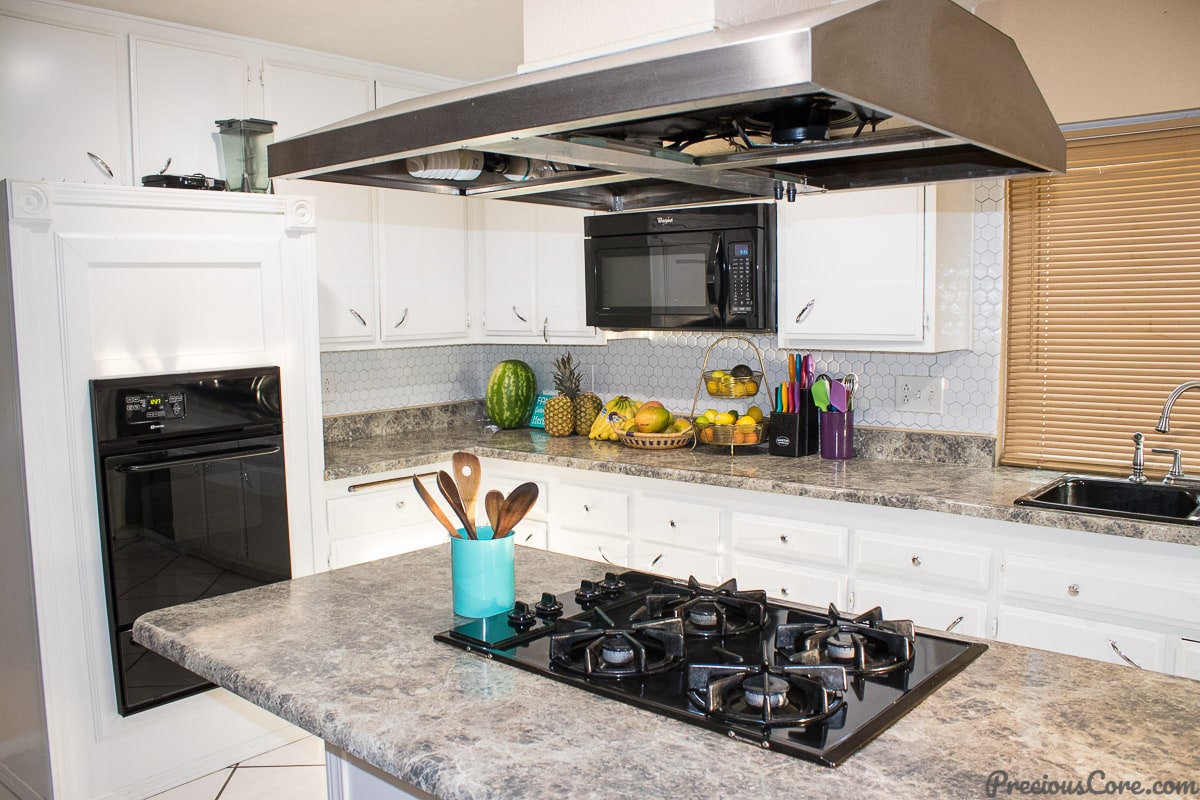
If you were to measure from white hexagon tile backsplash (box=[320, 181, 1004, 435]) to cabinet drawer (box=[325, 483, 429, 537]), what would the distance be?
613 mm

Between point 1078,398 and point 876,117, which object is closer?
point 876,117

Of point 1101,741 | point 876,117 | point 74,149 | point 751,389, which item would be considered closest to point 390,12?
point 74,149

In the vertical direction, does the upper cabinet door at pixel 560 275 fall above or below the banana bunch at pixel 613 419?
above

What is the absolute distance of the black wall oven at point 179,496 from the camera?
9.35 feet

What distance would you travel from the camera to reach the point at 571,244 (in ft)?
13.3

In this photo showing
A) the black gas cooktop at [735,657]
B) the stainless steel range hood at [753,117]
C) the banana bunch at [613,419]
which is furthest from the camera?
the banana bunch at [613,419]

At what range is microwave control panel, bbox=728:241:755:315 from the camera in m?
3.44

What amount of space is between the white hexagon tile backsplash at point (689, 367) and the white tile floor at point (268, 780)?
1.46 meters

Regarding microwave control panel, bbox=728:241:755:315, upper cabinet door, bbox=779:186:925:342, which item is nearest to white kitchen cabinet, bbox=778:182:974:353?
upper cabinet door, bbox=779:186:925:342

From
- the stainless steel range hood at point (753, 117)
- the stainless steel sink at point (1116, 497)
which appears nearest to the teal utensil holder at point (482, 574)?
the stainless steel range hood at point (753, 117)

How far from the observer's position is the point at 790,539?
123 inches

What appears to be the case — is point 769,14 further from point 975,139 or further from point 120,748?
point 120,748

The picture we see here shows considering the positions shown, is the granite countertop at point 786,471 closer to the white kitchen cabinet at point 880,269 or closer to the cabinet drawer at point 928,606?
the cabinet drawer at point 928,606

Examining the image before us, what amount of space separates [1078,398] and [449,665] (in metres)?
2.51
